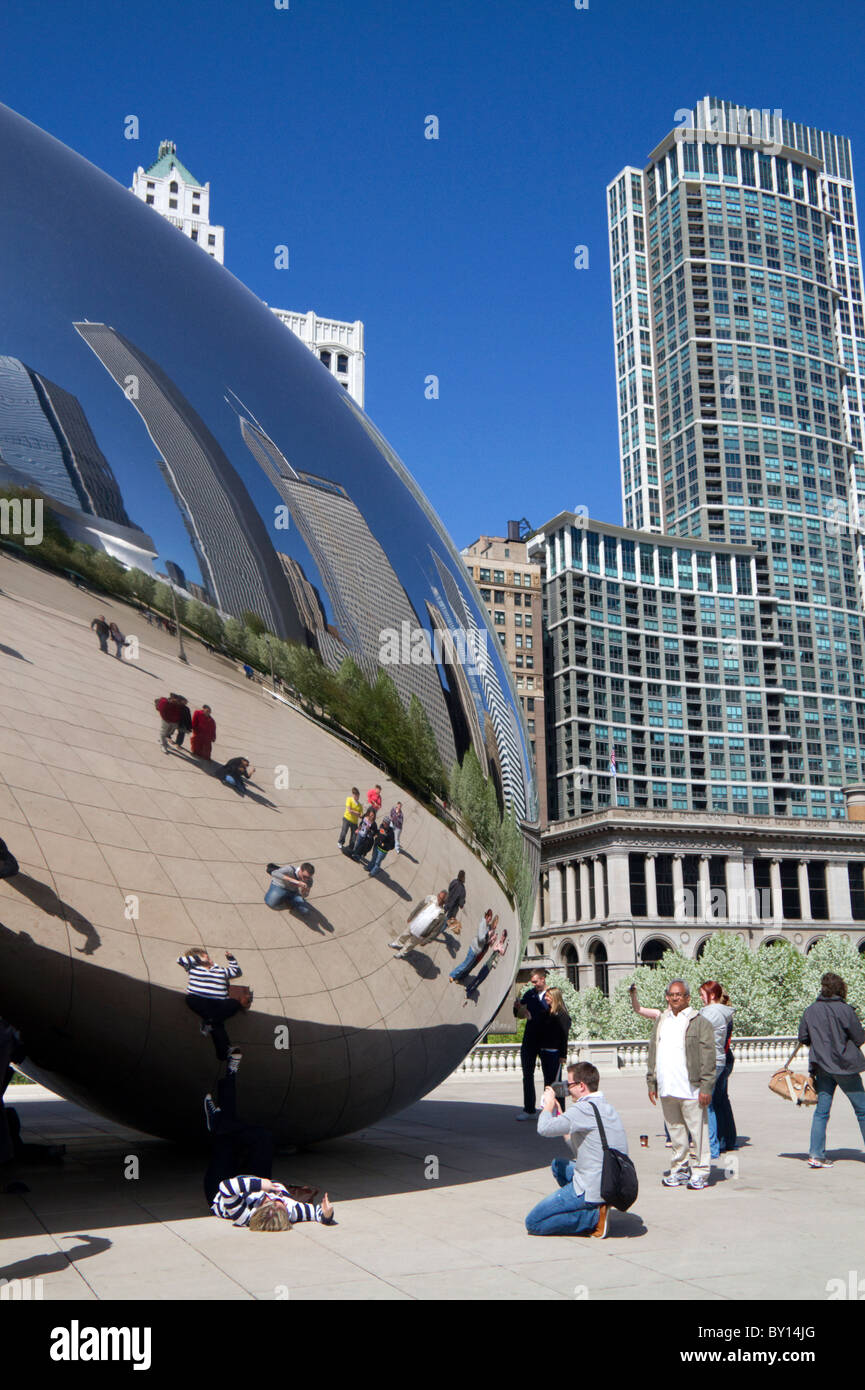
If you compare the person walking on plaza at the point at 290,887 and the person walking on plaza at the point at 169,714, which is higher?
the person walking on plaza at the point at 169,714

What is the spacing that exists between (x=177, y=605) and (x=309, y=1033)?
2753mm

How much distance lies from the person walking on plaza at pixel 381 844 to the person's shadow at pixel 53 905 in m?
1.59

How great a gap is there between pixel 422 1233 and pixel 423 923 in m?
1.88

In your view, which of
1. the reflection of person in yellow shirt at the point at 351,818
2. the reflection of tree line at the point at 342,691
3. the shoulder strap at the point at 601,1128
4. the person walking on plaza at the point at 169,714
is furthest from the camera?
the shoulder strap at the point at 601,1128

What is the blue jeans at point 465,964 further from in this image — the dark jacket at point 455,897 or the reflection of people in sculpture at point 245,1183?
the reflection of people in sculpture at point 245,1183

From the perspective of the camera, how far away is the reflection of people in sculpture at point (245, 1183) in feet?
22.8

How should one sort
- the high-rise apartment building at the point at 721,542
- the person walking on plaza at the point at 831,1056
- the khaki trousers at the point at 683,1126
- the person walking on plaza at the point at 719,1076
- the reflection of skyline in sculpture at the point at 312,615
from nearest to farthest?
the reflection of skyline in sculpture at the point at 312,615
the khaki trousers at the point at 683,1126
the person walking on plaza at the point at 831,1056
the person walking on plaza at the point at 719,1076
the high-rise apartment building at the point at 721,542

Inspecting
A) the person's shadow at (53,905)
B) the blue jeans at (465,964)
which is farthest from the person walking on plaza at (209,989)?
the blue jeans at (465,964)

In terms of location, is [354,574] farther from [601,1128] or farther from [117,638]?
[601,1128]

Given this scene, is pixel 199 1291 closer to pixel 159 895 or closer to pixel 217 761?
pixel 159 895

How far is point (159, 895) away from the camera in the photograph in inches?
242

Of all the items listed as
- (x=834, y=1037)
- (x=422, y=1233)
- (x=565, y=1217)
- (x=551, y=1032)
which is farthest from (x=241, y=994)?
(x=551, y=1032)

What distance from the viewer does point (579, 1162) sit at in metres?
7.46

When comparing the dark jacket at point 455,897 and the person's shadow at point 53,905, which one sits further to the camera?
the dark jacket at point 455,897
